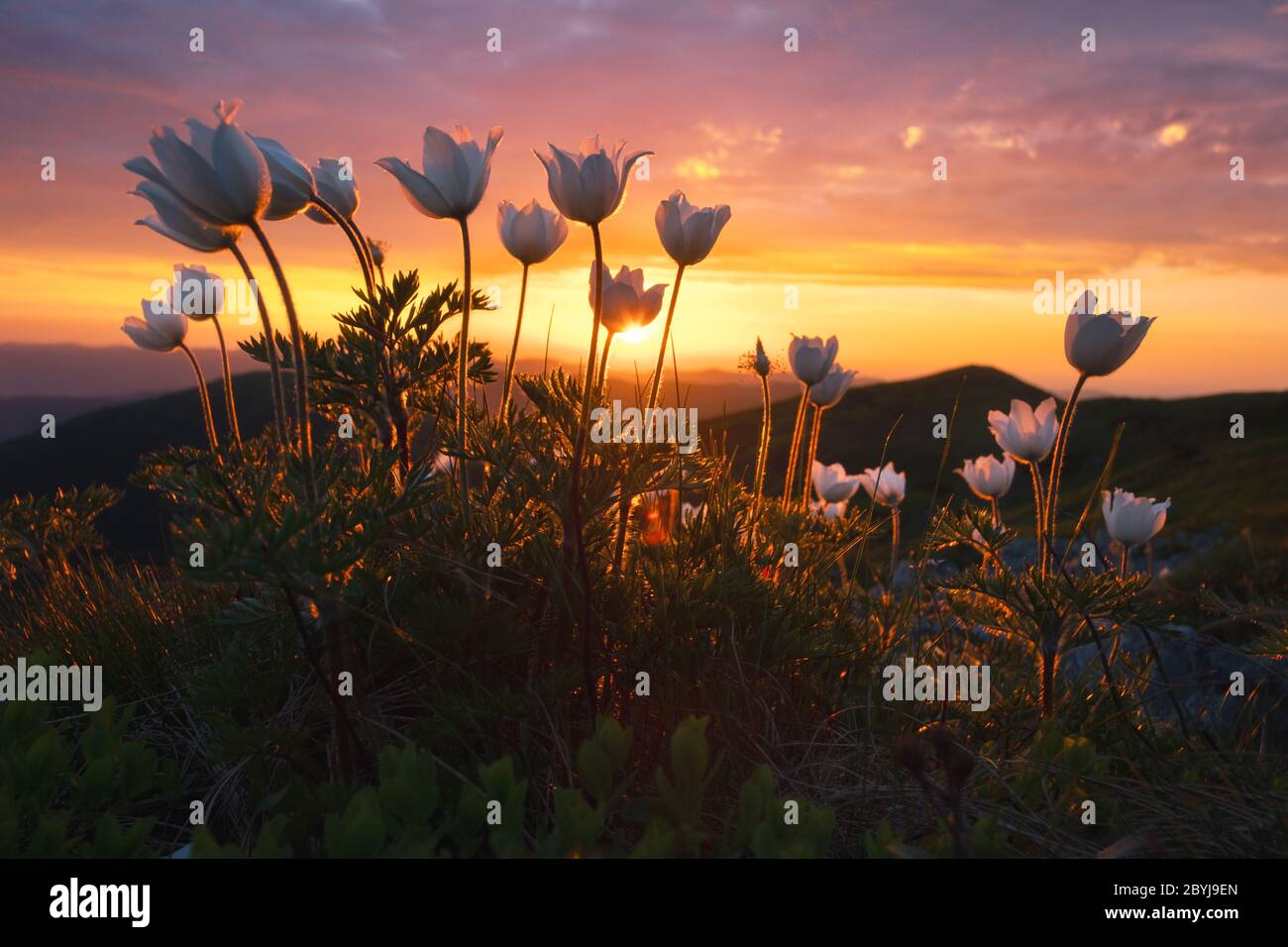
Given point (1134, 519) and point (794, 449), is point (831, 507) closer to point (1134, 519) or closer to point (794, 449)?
point (794, 449)

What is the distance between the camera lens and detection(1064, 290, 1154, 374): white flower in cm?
348

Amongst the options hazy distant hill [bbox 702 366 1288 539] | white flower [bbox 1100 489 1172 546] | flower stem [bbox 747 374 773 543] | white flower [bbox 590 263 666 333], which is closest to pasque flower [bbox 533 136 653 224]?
white flower [bbox 590 263 666 333]

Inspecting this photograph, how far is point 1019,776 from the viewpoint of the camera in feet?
8.94

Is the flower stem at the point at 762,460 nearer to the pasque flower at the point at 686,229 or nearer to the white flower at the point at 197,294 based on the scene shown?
the pasque flower at the point at 686,229

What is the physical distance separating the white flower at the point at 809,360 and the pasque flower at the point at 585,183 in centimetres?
203

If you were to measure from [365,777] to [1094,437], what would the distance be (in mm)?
55824

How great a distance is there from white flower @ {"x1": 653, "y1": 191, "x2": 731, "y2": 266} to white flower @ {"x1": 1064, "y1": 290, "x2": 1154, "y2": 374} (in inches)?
59.3

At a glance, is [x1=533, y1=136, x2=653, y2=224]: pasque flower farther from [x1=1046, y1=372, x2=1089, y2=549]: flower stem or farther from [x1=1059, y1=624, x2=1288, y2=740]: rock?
[x1=1059, y1=624, x2=1288, y2=740]: rock

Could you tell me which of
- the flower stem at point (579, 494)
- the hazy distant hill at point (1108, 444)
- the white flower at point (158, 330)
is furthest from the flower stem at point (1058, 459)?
the hazy distant hill at point (1108, 444)

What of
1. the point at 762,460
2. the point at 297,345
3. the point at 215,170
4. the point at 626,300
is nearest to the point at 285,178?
the point at 215,170

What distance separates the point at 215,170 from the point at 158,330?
9.32 feet

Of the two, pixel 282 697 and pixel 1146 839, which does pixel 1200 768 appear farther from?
pixel 282 697

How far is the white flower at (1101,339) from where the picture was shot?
137 inches
